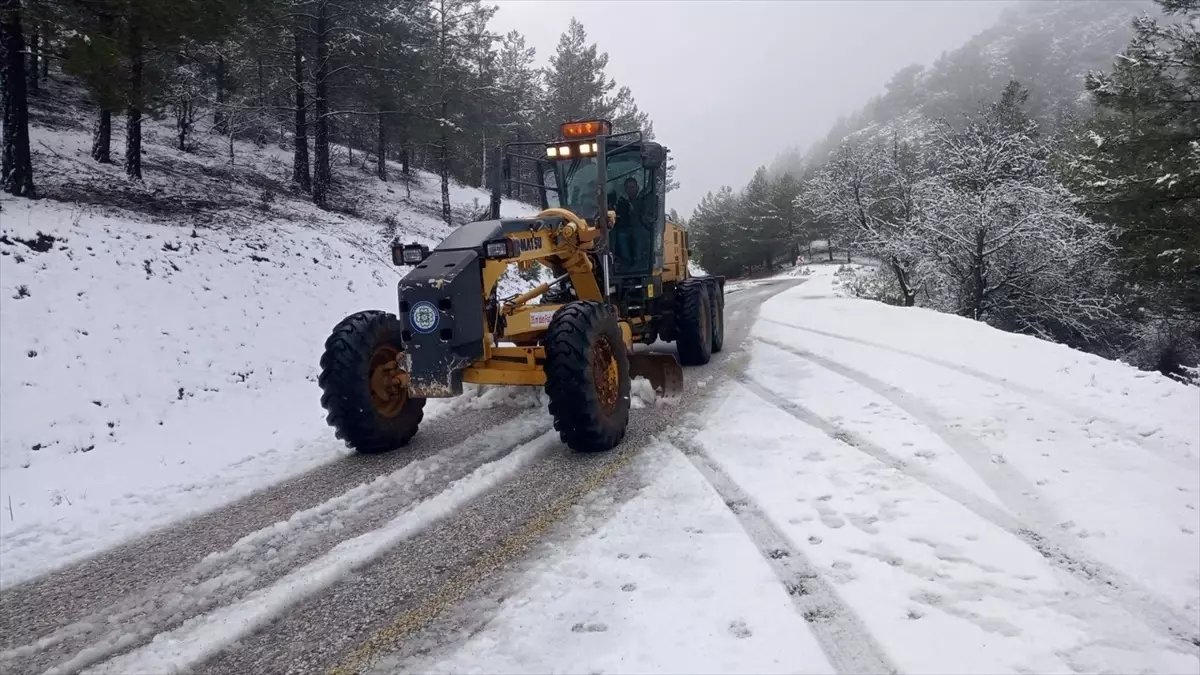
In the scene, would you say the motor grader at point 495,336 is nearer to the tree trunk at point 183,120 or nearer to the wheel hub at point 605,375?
the wheel hub at point 605,375

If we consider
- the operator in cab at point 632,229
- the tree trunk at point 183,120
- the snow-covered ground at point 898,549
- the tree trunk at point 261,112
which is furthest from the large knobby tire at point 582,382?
the tree trunk at point 183,120

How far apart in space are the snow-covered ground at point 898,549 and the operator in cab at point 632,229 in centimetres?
327

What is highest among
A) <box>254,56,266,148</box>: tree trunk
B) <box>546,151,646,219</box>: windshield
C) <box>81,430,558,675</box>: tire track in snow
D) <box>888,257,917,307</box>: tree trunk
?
<box>254,56,266,148</box>: tree trunk

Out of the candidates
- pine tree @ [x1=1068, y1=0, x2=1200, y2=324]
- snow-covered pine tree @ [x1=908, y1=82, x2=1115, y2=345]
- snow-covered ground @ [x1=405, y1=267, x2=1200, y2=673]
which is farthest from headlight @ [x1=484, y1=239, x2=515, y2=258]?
pine tree @ [x1=1068, y1=0, x2=1200, y2=324]

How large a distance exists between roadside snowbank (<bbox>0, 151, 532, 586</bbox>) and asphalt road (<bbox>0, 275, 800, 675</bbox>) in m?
0.51

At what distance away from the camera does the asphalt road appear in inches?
115

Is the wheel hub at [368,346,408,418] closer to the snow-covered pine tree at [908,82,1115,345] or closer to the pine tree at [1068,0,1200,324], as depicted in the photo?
the snow-covered pine tree at [908,82,1115,345]

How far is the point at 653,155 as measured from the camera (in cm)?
852

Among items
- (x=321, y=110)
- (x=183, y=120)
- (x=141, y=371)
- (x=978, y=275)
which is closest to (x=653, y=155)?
(x=141, y=371)

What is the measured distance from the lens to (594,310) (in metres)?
5.53

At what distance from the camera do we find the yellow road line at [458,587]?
277 cm

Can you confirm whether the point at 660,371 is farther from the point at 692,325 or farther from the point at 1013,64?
the point at 1013,64

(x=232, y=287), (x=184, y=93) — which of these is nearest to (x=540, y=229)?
(x=232, y=287)

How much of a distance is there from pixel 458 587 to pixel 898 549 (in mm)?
2278
